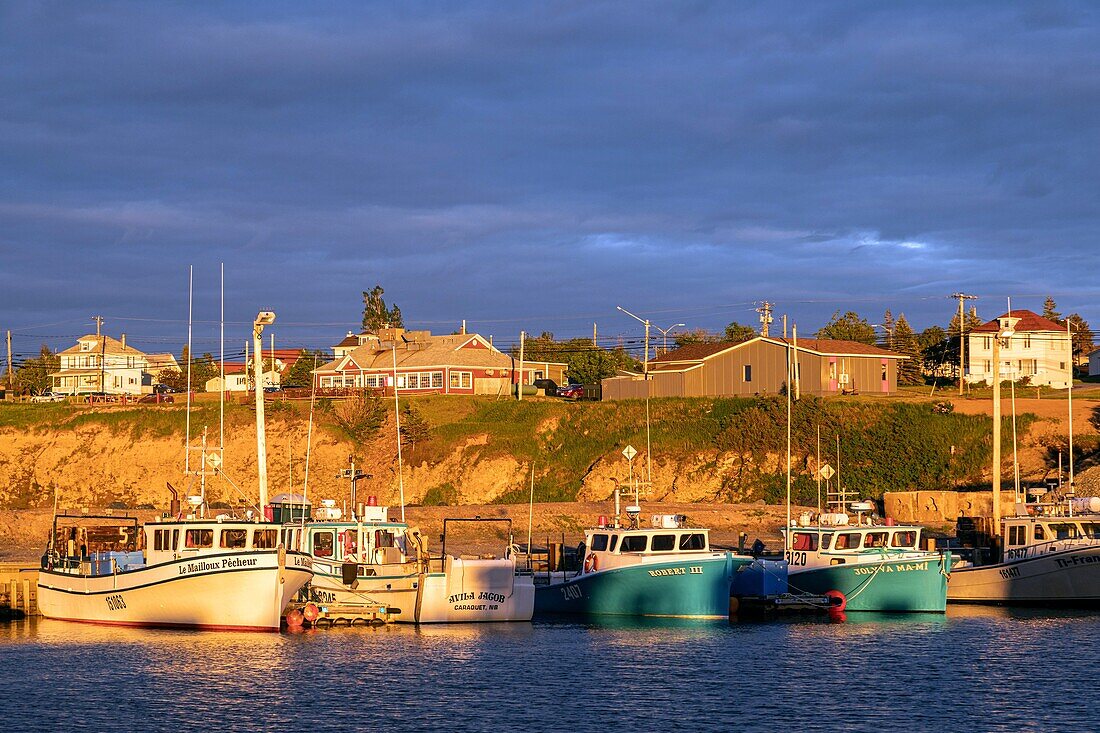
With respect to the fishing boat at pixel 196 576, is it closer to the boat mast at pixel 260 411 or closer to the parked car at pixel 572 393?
the boat mast at pixel 260 411

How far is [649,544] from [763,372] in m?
56.7

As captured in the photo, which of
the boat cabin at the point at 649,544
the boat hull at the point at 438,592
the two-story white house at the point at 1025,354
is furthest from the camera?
the two-story white house at the point at 1025,354

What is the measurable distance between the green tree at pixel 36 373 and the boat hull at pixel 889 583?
122 metres

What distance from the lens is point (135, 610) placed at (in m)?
45.2

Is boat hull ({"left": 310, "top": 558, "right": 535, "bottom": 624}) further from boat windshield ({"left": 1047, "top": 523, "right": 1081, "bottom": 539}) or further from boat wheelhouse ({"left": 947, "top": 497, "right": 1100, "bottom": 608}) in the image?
boat windshield ({"left": 1047, "top": 523, "right": 1081, "bottom": 539})

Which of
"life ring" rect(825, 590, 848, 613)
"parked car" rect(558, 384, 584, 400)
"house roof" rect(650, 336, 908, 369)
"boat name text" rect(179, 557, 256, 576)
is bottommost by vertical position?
"life ring" rect(825, 590, 848, 613)

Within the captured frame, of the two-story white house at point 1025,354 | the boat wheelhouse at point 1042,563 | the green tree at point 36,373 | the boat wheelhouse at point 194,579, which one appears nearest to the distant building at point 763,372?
the two-story white house at point 1025,354

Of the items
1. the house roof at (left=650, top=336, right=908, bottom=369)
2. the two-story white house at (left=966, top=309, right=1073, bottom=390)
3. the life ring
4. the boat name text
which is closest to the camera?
the boat name text

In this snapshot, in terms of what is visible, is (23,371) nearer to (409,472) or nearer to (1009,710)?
(409,472)

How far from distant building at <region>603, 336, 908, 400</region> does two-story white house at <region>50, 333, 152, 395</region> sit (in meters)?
85.5

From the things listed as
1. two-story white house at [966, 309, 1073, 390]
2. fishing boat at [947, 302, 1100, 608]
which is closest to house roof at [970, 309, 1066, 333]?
two-story white house at [966, 309, 1073, 390]

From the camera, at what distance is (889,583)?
51.6 meters

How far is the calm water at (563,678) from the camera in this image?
32656mm

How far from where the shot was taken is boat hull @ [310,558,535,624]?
46.1m
